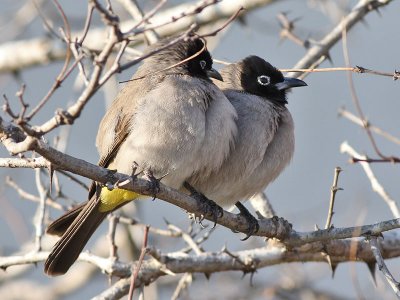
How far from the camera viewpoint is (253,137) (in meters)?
6.04

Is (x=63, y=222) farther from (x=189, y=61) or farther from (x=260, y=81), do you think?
(x=260, y=81)

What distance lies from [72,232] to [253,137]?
1.52 m

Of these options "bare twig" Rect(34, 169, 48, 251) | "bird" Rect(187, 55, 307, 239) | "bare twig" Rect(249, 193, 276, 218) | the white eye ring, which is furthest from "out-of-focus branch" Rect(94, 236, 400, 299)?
the white eye ring

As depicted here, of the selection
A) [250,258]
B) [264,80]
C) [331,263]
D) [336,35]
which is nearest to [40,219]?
[250,258]

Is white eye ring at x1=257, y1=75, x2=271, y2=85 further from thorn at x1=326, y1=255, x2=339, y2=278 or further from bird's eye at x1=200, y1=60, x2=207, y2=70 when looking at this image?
thorn at x1=326, y1=255, x2=339, y2=278

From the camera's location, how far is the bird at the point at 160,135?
5.45m

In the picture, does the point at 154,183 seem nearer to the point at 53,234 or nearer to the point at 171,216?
the point at 53,234

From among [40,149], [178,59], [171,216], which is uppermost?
Result: [171,216]

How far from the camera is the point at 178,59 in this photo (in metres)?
6.24

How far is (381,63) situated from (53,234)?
22.8 feet

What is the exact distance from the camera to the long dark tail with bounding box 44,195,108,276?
239 inches

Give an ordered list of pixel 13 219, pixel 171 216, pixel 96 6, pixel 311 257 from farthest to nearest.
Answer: pixel 171 216 → pixel 13 219 → pixel 311 257 → pixel 96 6

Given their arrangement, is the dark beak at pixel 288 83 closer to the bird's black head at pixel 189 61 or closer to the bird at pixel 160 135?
the bird's black head at pixel 189 61

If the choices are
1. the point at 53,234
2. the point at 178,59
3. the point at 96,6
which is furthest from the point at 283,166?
the point at 96,6
